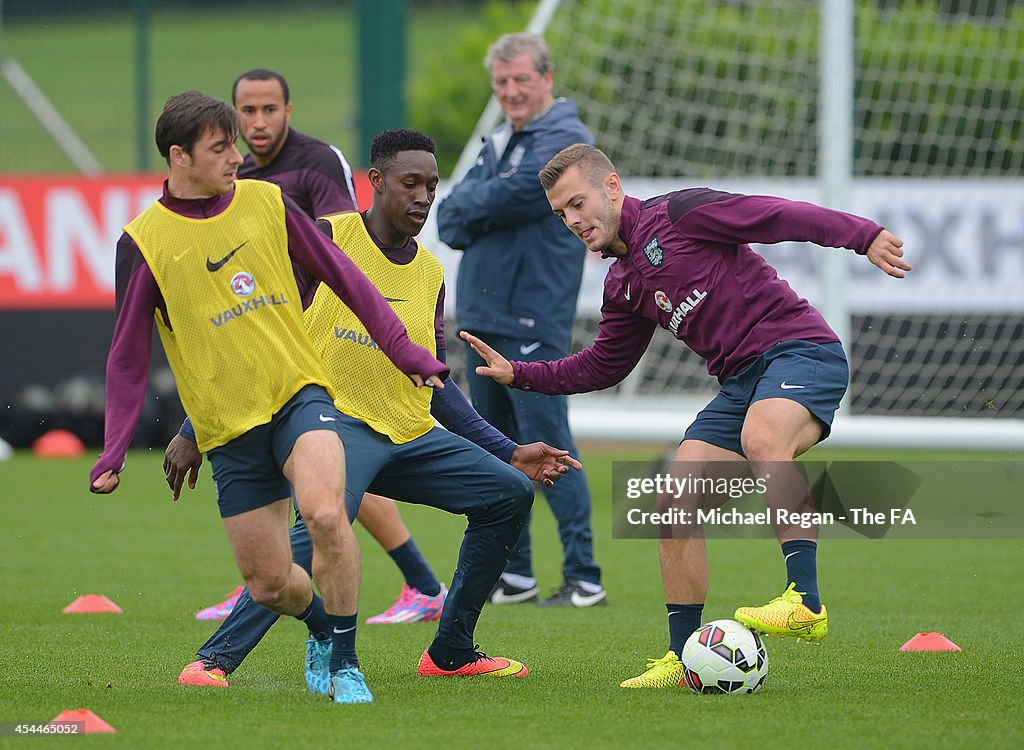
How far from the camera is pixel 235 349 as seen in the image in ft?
15.9

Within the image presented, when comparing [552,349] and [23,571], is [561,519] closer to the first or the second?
[552,349]

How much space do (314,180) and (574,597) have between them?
2.29 meters

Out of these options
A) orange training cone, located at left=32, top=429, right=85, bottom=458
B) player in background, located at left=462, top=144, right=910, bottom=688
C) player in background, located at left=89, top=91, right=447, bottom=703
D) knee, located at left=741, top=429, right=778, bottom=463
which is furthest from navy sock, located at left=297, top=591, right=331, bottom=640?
orange training cone, located at left=32, top=429, right=85, bottom=458

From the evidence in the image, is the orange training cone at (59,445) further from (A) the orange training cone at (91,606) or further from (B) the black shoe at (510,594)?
(B) the black shoe at (510,594)

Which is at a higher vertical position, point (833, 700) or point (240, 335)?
point (240, 335)

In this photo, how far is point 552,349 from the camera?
746 centimetres

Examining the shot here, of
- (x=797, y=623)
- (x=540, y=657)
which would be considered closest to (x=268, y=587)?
(x=540, y=657)

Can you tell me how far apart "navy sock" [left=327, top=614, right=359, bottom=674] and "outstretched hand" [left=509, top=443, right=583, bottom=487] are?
0.94 m

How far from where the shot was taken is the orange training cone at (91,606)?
6.98m

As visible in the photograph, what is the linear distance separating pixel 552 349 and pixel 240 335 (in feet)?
9.20

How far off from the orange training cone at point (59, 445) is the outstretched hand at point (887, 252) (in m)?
10.4

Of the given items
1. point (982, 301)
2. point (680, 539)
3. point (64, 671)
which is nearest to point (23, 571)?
point (64, 671)

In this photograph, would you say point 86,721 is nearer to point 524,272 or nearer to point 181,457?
point 181,457

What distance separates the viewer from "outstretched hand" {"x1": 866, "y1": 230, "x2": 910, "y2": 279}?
5.18 metres
